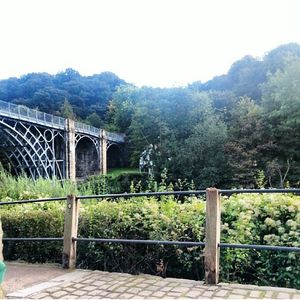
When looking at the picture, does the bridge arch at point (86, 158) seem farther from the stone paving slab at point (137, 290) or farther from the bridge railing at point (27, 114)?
the stone paving slab at point (137, 290)

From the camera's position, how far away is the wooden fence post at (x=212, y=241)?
3.01 m

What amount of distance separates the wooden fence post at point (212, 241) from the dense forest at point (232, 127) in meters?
14.9

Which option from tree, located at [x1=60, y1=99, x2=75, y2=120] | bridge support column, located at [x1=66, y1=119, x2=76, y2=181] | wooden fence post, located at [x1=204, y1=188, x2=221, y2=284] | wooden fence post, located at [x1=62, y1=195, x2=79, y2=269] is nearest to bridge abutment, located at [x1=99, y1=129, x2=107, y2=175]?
bridge support column, located at [x1=66, y1=119, x2=76, y2=181]

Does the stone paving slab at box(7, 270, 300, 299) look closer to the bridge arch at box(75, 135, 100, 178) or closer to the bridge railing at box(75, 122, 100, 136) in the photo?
the bridge railing at box(75, 122, 100, 136)

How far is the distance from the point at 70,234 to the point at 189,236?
114 cm

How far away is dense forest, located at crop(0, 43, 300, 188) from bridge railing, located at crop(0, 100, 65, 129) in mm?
6905

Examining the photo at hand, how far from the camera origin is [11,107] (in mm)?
25438

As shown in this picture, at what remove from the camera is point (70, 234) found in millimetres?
3732

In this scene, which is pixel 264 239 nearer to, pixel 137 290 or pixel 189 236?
pixel 189 236

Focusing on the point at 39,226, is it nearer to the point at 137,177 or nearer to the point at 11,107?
the point at 11,107

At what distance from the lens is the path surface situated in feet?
8.95

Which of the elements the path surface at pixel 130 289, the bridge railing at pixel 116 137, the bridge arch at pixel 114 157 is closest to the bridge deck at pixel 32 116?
the bridge railing at pixel 116 137

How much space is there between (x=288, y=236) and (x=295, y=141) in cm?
2263

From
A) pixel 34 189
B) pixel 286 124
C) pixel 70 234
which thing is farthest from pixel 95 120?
pixel 70 234
